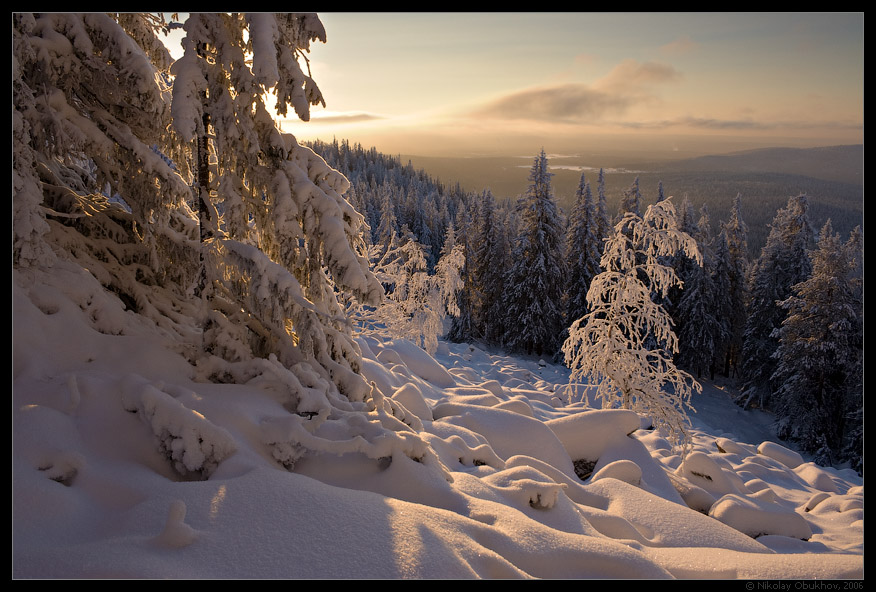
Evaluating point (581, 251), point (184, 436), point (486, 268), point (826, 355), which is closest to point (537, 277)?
point (581, 251)

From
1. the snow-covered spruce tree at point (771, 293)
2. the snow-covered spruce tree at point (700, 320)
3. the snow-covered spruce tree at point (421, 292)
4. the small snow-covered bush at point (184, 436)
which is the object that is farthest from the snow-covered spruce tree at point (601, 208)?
the small snow-covered bush at point (184, 436)

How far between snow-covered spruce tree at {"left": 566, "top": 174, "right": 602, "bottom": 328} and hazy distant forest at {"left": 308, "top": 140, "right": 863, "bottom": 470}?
73mm

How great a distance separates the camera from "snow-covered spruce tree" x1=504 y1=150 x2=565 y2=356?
96.0 feet

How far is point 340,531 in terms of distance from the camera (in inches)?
133

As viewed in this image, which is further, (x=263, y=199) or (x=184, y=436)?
(x=263, y=199)

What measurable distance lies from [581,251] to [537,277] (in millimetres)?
3228

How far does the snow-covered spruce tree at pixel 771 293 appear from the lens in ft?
90.9

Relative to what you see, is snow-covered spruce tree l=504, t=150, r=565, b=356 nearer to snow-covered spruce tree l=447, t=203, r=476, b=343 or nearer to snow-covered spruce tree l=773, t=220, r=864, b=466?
snow-covered spruce tree l=447, t=203, r=476, b=343

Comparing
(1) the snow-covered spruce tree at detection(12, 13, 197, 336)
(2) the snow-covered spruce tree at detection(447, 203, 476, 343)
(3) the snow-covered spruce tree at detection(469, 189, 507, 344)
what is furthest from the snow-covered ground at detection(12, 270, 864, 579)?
(3) the snow-covered spruce tree at detection(469, 189, 507, 344)

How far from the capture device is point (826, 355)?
71.4 feet

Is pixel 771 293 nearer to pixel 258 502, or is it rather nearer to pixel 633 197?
pixel 633 197

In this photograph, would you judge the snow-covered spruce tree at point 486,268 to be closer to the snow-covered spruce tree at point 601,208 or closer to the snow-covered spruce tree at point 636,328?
the snow-covered spruce tree at point 601,208
